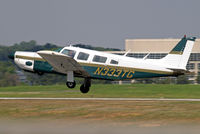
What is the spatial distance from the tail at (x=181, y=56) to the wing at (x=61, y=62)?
563 cm

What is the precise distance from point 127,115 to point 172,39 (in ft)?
450

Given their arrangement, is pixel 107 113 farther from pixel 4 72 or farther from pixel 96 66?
pixel 4 72

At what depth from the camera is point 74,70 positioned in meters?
30.6

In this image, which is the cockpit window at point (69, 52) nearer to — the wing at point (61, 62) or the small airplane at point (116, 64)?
the small airplane at point (116, 64)

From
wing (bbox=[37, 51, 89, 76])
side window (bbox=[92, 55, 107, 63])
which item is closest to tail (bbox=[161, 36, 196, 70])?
side window (bbox=[92, 55, 107, 63])

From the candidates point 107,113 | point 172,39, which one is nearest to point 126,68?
point 107,113

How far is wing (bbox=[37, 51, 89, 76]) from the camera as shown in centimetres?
2933

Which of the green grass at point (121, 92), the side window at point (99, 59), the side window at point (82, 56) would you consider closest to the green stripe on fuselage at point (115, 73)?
the side window at point (99, 59)

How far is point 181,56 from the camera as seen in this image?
2988 centimetres

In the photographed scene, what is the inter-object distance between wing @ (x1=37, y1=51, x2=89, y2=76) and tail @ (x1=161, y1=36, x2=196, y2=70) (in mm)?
5635

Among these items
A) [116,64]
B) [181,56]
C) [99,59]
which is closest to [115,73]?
[116,64]

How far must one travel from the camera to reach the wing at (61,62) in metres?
29.3

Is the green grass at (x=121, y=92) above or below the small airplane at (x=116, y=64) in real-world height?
below

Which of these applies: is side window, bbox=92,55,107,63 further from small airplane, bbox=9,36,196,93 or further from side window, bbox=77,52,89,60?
side window, bbox=77,52,89,60
